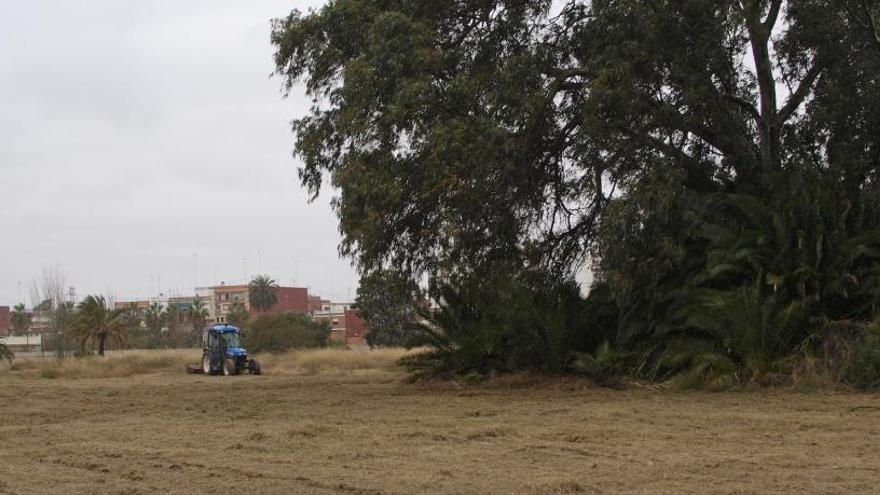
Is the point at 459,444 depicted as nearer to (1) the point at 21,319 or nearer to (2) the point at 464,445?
(2) the point at 464,445

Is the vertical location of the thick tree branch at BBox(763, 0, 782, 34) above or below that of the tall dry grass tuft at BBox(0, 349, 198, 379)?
above

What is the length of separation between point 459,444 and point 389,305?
3365cm

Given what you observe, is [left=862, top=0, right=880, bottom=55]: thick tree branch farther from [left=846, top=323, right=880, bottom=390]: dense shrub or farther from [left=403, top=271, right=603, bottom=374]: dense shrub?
[left=403, top=271, right=603, bottom=374]: dense shrub

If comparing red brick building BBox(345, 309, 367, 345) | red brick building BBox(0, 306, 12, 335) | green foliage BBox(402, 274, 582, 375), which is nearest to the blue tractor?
green foliage BBox(402, 274, 582, 375)

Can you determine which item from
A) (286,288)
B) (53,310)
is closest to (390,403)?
(53,310)

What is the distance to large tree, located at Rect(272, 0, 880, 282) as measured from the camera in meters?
17.9

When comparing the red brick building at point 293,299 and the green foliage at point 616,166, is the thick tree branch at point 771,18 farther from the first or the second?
the red brick building at point 293,299

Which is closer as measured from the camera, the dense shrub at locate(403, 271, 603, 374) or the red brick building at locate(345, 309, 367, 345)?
the dense shrub at locate(403, 271, 603, 374)

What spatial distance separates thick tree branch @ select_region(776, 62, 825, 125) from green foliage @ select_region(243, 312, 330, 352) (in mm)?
49120

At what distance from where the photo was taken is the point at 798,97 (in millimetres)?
22125

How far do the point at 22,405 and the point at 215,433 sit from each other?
10.9m

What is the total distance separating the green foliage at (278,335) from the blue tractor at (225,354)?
25.4 metres

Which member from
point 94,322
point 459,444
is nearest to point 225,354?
point 459,444

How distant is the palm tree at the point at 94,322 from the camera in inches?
2729
